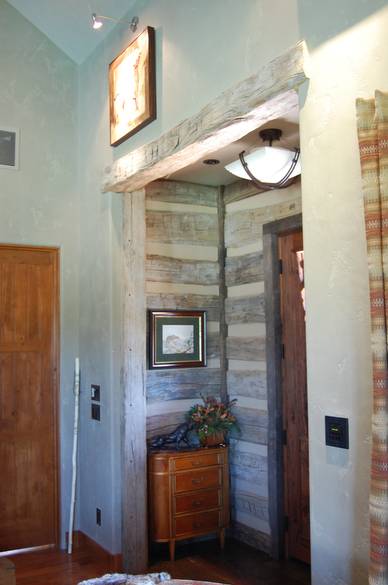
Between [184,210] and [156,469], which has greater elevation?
[184,210]

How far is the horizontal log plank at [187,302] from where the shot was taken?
14.4 feet

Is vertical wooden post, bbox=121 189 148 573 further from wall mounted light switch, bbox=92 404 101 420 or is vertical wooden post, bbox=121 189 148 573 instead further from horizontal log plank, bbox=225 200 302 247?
horizontal log plank, bbox=225 200 302 247

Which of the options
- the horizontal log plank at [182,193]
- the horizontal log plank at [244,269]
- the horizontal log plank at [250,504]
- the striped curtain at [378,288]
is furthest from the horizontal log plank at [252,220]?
the striped curtain at [378,288]

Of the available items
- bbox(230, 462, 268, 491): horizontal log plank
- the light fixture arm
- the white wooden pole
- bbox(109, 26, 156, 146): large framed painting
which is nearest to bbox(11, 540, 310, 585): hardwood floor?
the white wooden pole

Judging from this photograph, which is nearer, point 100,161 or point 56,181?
point 100,161

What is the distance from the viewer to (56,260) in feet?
14.7

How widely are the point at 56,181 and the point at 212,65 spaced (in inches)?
78.6

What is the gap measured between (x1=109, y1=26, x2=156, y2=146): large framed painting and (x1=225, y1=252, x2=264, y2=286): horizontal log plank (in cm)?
128

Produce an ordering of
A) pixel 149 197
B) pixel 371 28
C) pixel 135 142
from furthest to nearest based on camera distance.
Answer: pixel 149 197 < pixel 135 142 < pixel 371 28

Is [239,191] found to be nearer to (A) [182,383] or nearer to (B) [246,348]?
(B) [246,348]

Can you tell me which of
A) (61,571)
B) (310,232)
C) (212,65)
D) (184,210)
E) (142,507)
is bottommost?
(61,571)

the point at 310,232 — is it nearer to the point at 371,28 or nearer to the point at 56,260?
the point at 371,28

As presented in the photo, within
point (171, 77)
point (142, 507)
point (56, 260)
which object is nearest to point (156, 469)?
point (142, 507)

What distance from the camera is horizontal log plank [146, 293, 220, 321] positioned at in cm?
440
